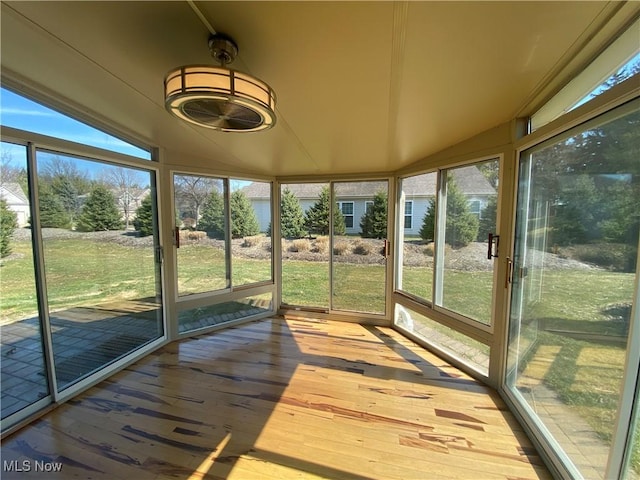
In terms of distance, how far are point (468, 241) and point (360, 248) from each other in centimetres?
153

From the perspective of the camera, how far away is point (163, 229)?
3.08 meters

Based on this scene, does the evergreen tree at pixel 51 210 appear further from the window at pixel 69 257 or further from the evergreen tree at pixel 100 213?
the evergreen tree at pixel 100 213

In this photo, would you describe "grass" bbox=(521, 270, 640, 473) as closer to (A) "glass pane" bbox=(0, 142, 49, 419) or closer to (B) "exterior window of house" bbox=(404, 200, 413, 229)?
(B) "exterior window of house" bbox=(404, 200, 413, 229)

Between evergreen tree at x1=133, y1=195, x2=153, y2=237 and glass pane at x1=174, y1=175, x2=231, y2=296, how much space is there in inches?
11.2

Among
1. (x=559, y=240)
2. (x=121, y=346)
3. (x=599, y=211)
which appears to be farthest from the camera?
(x=121, y=346)

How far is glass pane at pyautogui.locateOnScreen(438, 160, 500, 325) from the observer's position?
95.5 inches

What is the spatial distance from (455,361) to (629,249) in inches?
77.3

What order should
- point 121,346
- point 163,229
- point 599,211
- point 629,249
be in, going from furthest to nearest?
point 163,229 < point 121,346 < point 599,211 < point 629,249

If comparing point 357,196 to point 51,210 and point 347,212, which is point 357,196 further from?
point 51,210

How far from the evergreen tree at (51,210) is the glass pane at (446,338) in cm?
367

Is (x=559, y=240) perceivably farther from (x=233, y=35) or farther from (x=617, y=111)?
(x=233, y=35)

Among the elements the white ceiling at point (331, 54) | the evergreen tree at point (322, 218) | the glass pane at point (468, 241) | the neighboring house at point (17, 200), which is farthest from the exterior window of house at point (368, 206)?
the neighboring house at point (17, 200)

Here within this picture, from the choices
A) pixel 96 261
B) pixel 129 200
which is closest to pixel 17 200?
pixel 96 261

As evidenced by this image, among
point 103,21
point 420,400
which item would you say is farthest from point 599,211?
point 103,21
